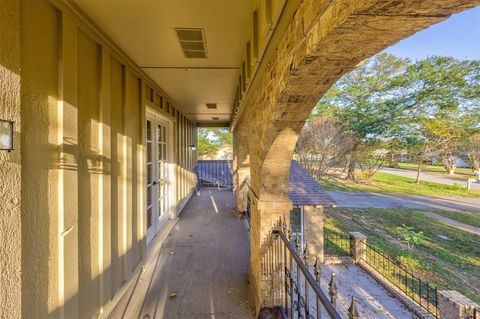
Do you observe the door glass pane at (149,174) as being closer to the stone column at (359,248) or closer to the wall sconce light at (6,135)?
the wall sconce light at (6,135)

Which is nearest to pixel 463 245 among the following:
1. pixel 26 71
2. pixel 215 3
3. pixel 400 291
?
pixel 400 291

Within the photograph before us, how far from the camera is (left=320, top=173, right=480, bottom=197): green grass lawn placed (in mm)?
13766

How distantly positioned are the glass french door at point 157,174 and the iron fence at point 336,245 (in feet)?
14.9

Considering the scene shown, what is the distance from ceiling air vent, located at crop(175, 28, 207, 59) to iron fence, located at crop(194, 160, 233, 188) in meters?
7.89

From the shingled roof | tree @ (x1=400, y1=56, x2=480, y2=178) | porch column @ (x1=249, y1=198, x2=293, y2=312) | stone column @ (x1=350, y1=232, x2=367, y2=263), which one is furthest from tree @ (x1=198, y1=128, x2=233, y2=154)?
porch column @ (x1=249, y1=198, x2=293, y2=312)

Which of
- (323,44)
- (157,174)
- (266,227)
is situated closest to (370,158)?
(157,174)

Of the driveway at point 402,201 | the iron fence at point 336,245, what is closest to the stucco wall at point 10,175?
the iron fence at point 336,245

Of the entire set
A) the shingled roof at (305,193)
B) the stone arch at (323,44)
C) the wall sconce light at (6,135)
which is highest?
the stone arch at (323,44)

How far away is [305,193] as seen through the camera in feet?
20.1

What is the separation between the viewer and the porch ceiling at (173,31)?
179cm

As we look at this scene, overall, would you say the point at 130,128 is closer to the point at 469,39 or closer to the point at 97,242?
the point at 97,242

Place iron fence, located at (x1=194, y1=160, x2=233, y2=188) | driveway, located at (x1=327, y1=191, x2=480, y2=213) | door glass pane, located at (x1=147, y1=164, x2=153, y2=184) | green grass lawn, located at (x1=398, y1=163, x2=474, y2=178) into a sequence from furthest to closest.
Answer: green grass lawn, located at (x1=398, y1=163, x2=474, y2=178)
driveway, located at (x1=327, y1=191, x2=480, y2=213)
iron fence, located at (x1=194, y1=160, x2=233, y2=188)
door glass pane, located at (x1=147, y1=164, x2=153, y2=184)

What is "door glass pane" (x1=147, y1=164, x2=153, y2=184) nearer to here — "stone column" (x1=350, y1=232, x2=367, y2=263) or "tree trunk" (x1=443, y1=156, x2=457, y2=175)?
"stone column" (x1=350, y1=232, x2=367, y2=263)

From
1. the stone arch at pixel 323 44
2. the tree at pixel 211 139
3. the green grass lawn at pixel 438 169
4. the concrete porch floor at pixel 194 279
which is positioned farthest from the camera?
the tree at pixel 211 139
